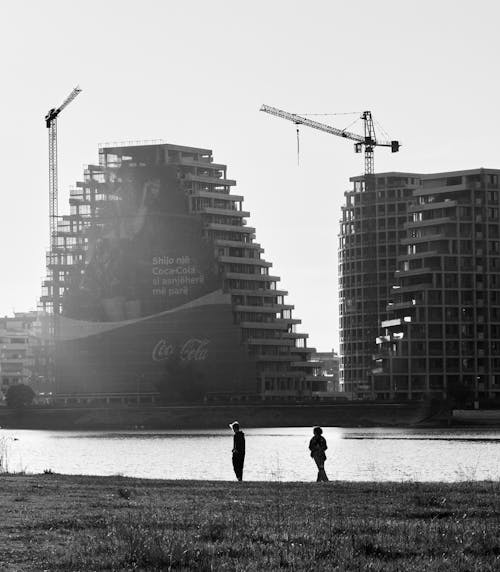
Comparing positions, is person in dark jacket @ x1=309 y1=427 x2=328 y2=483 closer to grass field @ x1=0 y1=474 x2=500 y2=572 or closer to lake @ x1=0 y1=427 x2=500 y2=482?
grass field @ x1=0 y1=474 x2=500 y2=572

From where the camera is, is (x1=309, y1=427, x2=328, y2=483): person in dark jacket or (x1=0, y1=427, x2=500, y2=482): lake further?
(x1=0, y1=427, x2=500, y2=482): lake

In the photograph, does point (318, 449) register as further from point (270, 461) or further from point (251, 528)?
point (270, 461)

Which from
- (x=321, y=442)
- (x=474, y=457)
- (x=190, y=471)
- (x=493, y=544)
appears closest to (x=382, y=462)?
(x=474, y=457)

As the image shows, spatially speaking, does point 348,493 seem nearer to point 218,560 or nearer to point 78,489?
point 78,489

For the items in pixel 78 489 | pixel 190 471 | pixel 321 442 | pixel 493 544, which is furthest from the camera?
pixel 190 471

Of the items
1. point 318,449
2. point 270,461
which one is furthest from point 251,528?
point 270,461

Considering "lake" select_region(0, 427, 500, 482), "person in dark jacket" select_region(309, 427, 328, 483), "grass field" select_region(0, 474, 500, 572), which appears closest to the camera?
"grass field" select_region(0, 474, 500, 572)

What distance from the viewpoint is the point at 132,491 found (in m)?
46.3

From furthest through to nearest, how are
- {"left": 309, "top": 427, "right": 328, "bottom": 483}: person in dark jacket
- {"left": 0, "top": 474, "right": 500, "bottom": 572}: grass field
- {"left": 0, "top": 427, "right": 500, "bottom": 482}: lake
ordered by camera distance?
1. {"left": 0, "top": 427, "right": 500, "bottom": 482}: lake
2. {"left": 309, "top": 427, "right": 328, "bottom": 483}: person in dark jacket
3. {"left": 0, "top": 474, "right": 500, "bottom": 572}: grass field

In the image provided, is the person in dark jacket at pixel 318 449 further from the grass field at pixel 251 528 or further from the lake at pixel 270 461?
the lake at pixel 270 461

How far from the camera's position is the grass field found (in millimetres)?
27375

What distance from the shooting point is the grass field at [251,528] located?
89.8 ft

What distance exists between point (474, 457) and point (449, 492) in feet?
261

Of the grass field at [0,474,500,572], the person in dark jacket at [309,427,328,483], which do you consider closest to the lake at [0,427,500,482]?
the person in dark jacket at [309,427,328,483]
